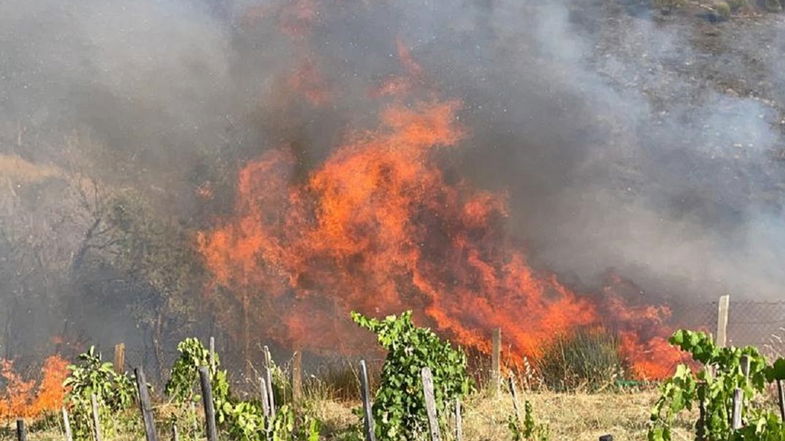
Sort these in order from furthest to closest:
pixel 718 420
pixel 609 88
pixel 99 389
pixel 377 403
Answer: pixel 609 88, pixel 99 389, pixel 377 403, pixel 718 420

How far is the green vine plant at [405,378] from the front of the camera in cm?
1116

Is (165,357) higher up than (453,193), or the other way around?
(453,193)

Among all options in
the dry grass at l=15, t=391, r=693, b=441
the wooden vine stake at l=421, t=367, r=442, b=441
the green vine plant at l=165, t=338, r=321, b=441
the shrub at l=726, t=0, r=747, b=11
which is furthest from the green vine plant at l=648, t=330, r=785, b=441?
the shrub at l=726, t=0, r=747, b=11

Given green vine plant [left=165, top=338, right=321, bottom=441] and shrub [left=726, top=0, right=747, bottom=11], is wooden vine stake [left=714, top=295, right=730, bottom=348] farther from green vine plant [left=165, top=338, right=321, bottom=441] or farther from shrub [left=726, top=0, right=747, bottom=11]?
shrub [left=726, top=0, right=747, bottom=11]

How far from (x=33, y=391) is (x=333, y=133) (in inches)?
366

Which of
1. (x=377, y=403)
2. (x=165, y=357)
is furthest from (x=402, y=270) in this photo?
(x=377, y=403)

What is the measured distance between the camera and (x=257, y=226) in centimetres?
2398

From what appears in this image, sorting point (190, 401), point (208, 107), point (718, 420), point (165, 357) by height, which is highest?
point (208, 107)

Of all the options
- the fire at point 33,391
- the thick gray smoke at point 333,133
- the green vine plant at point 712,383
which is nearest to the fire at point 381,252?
the thick gray smoke at point 333,133

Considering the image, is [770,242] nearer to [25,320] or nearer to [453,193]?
[453,193]

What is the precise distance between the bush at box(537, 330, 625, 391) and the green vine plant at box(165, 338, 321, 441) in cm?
475

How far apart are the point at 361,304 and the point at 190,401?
28.4 ft

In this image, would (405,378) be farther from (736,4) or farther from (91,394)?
(736,4)

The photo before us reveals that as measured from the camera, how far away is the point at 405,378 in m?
11.2
